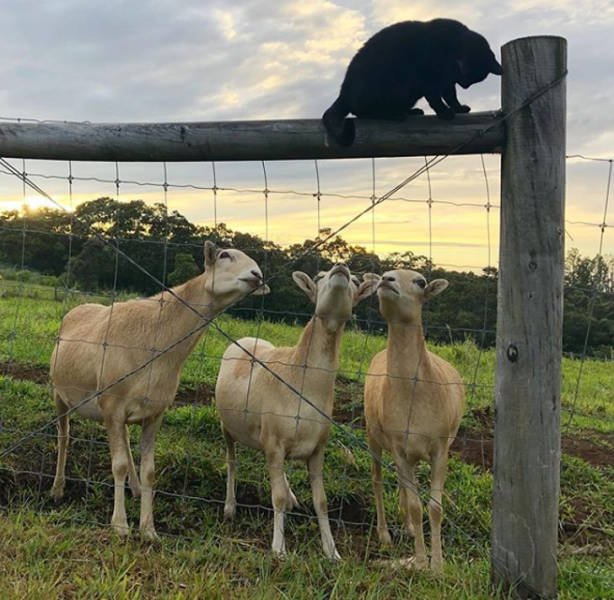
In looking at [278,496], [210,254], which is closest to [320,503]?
[278,496]

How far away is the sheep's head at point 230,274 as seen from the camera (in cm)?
425

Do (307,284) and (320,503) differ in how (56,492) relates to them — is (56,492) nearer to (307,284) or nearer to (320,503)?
(320,503)

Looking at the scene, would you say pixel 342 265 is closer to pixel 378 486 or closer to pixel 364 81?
pixel 364 81

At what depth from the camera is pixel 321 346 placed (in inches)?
172

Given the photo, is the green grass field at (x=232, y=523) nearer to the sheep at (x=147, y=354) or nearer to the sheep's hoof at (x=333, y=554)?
the sheep's hoof at (x=333, y=554)

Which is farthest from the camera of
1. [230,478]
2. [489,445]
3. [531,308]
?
[489,445]

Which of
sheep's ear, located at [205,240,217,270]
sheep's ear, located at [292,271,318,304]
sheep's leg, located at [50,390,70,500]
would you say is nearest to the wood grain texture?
sheep's ear, located at [205,240,217,270]

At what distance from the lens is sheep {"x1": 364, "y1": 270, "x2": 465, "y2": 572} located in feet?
13.1

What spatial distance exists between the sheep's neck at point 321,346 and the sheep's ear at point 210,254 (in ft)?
2.57

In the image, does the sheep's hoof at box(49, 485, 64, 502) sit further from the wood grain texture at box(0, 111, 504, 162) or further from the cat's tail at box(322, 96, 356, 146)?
the cat's tail at box(322, 96, 356, 146)

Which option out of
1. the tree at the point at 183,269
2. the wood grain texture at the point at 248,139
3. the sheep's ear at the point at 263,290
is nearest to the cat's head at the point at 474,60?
the wood grain texture at the point at 248,139

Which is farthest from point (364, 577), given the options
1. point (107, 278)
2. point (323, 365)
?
point (107, 278)

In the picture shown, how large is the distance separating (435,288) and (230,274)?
4.37 feet

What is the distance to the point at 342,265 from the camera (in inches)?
161
